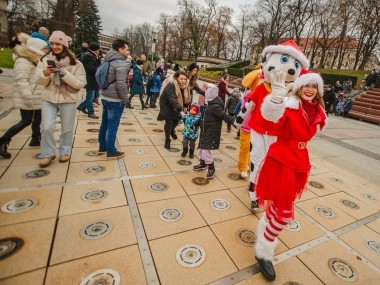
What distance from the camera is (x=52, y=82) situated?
3.33 meters

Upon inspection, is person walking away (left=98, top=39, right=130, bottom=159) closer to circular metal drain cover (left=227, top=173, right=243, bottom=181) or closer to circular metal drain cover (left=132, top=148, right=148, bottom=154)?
circular metal drain cover (left=132, top=148, right=148, bottom=154)

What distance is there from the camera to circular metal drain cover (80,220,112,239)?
2.25m

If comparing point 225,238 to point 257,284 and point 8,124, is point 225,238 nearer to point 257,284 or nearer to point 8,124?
point 257,284

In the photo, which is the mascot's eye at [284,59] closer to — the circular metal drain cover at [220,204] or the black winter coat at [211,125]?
the black winter coat at [211,125]


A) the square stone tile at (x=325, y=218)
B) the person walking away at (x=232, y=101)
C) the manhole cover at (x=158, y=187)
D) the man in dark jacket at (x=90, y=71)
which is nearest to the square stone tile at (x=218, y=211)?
the manhole cover at (x=158, y=187)

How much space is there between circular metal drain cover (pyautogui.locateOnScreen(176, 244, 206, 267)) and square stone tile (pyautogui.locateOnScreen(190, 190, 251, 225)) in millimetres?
469

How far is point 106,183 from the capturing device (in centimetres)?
323

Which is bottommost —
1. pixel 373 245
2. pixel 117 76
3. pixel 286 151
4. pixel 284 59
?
pixel 373 245

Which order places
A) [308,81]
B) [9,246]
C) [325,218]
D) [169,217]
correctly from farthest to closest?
[325,218] < [169,217] < [9,246] < [308,81]

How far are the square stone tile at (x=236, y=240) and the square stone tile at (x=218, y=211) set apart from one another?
0.09 metres

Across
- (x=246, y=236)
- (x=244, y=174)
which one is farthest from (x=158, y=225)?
(x=244, y=174)

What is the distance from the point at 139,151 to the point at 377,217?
4.33m

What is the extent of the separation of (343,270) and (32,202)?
3634 millimetres

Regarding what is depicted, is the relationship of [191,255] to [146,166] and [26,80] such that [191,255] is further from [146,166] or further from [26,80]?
[26,80]
